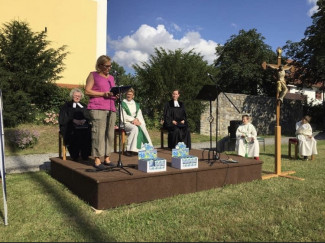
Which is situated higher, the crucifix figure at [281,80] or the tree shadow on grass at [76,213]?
the crucifix figure at [281,80]

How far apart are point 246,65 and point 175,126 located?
19.6m

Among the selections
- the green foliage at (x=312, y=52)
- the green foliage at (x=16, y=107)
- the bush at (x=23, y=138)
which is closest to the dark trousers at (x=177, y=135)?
the bush at (x=23, y=138)

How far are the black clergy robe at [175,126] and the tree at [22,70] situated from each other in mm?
5928

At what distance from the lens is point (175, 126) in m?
7.66

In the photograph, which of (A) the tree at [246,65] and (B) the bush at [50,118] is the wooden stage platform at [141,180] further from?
(A) the tree at [246,65]

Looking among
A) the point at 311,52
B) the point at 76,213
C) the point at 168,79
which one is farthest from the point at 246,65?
the point at 76,213

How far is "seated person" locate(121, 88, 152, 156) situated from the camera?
262 inches

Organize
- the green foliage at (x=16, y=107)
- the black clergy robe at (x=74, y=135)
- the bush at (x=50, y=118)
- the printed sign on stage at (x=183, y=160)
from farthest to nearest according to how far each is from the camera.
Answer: the bush at (x=50, y=118), the green foliage at (x=16, y=107), the black clergy robe at (x=74, y=135), the printed sign on stage at (x=183, y=160)

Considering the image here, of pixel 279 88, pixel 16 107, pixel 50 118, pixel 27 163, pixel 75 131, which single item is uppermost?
pixel 279 88

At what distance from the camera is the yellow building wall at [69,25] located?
Answer: 1641cm

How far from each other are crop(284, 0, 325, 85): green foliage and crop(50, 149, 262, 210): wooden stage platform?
15.2 meters

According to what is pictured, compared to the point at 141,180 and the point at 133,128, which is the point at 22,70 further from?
the point at 141,180

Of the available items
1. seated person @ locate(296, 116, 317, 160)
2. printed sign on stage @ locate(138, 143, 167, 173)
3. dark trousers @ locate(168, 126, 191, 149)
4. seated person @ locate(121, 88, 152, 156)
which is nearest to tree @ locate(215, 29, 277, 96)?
seated person @ locate(296, 116, 317, 160)

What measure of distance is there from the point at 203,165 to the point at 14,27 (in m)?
9.83
